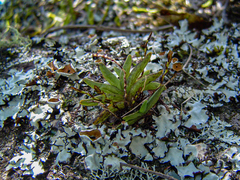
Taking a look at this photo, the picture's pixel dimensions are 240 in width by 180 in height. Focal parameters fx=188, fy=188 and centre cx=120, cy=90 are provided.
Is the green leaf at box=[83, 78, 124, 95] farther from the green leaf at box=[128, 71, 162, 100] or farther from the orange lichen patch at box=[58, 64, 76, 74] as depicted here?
the orange lichen patch at box=[58, 64, 76, 74]

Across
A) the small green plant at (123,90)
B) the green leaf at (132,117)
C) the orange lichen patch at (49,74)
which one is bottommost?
the green leaf at (132,117)

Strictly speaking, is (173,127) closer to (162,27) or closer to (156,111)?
(156,111)

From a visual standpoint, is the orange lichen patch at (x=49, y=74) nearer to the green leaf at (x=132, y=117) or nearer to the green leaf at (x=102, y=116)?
the green leaf at (x=102, y=116)

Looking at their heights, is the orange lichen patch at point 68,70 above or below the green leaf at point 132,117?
above

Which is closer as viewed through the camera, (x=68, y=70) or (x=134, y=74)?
(x=134, y=74)

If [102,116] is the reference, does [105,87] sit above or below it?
above

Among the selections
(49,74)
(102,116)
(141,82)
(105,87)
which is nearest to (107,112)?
(102,116)

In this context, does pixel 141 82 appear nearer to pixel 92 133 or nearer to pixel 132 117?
pixel 132 117

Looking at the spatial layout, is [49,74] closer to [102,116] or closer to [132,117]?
[102,116]

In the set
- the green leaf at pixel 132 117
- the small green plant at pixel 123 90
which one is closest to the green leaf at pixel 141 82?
the small green plant at pixel 123 90

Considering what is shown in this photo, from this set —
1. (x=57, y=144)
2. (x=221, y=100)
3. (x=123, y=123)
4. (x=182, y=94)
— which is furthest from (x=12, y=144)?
(x=221, y=100)

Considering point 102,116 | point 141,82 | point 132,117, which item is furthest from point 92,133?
point 141,82
